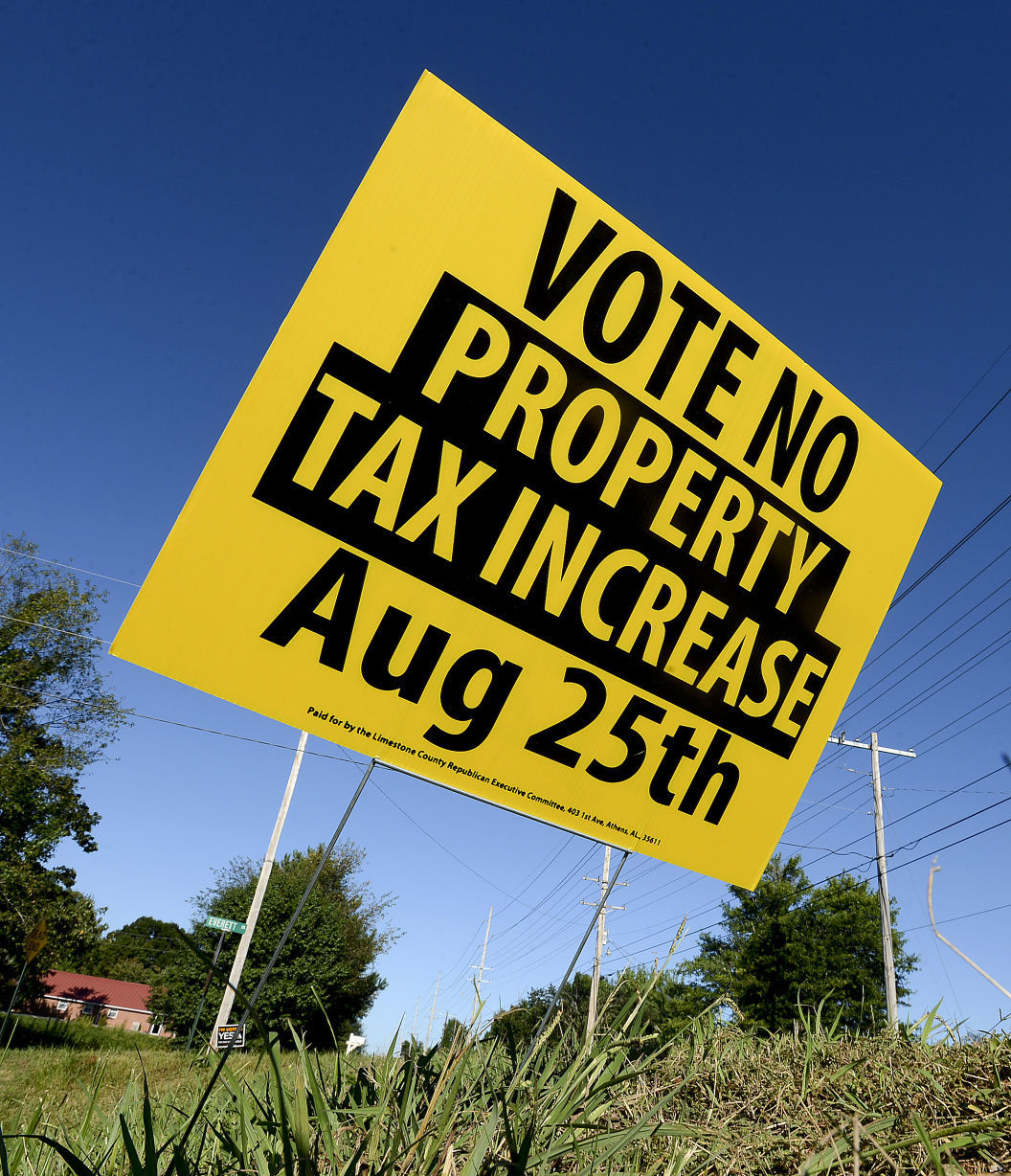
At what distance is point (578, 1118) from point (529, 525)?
1.43 m

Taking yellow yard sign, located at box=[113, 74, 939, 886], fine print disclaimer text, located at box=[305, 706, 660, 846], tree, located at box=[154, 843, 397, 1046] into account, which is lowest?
tree, located at box=[154, 843, 397, 1046]

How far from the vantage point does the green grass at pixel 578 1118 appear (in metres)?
1.03

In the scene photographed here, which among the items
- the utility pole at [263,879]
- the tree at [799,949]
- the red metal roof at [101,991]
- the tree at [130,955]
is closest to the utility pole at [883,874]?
the tree at [799,949]

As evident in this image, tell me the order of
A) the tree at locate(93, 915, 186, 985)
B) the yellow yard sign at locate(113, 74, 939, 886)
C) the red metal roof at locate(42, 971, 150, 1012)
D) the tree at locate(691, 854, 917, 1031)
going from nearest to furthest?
the yellow yard sign at locate(113, 74, 939, 886) < the tree at locate(691, 854, 917, 1031) < the red metal roof at locate(42, 971, 150, 1012) < the tree at locate(93, 915, 186, 985)

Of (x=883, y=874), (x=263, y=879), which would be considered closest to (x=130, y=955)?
(x=263, y=879)

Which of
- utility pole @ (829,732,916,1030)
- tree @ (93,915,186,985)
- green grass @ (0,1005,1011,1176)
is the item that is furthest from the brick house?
green grass @ (0,1005,1011,1176)

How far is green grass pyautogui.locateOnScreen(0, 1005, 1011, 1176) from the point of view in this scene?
1.03m

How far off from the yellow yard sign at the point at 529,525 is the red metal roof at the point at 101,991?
62335mm

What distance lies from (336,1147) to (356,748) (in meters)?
0.98

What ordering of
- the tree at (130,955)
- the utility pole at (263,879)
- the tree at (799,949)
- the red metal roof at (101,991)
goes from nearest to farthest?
the utility pole at (263,879)
the tree at (799,949)
the red metal roof at (101,991)
the tree at (130,955)

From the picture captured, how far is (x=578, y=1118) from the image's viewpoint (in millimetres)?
1246

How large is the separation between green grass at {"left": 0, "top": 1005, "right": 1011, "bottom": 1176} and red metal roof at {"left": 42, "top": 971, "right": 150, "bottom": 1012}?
205 ft

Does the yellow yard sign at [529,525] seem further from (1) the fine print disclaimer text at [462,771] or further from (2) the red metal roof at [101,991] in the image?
(2) the red metal roof at [101,991]

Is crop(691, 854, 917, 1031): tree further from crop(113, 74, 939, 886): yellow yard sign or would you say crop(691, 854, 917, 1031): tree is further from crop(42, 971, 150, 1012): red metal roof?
crop(42, 971, 150, 1012): red metal roof
